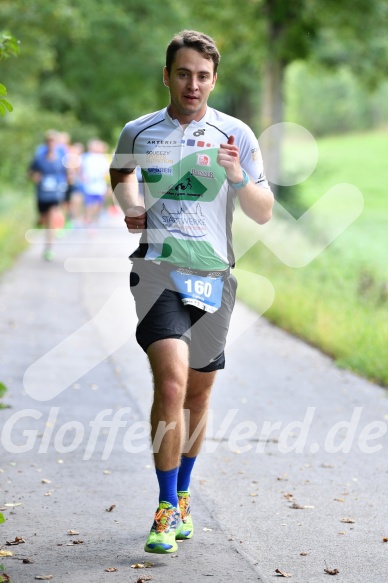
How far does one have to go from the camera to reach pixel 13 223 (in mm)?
24062

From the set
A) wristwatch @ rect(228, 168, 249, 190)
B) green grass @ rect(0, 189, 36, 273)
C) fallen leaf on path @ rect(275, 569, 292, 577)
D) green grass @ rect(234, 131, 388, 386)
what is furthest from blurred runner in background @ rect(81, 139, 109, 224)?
fallen leaf on path @ rect(275, 569, 292, 577)

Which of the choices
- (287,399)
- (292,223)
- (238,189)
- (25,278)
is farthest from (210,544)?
(292,223)

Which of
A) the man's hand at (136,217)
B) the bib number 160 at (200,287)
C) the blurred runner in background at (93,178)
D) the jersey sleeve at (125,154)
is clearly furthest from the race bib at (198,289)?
the blurred runner in background at (93,178)

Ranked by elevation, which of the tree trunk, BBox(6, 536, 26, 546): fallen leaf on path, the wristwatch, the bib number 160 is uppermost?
the tree trunk

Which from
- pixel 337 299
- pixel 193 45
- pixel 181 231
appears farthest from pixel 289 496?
pixel 337 299

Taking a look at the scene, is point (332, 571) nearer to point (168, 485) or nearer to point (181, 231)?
point (168, 485)

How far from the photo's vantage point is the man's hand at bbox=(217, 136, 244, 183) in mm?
5008

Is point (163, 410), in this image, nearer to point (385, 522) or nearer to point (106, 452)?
point (385, 522)

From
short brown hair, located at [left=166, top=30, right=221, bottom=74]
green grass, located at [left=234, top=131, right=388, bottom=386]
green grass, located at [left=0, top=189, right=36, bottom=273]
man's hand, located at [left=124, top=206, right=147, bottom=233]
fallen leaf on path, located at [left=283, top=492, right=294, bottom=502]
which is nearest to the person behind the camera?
short brown hair, located at [left=166, top=30, right=221, bottom=74]

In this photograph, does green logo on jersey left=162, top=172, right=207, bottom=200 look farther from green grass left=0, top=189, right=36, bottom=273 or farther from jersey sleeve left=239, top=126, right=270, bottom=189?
green grass left=0, top=189, right=36, bottom=273

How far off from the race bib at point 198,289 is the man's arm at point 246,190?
0.35 meters

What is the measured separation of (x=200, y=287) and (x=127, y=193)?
0.61m

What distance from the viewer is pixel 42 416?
8.31 m

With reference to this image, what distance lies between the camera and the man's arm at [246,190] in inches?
197
